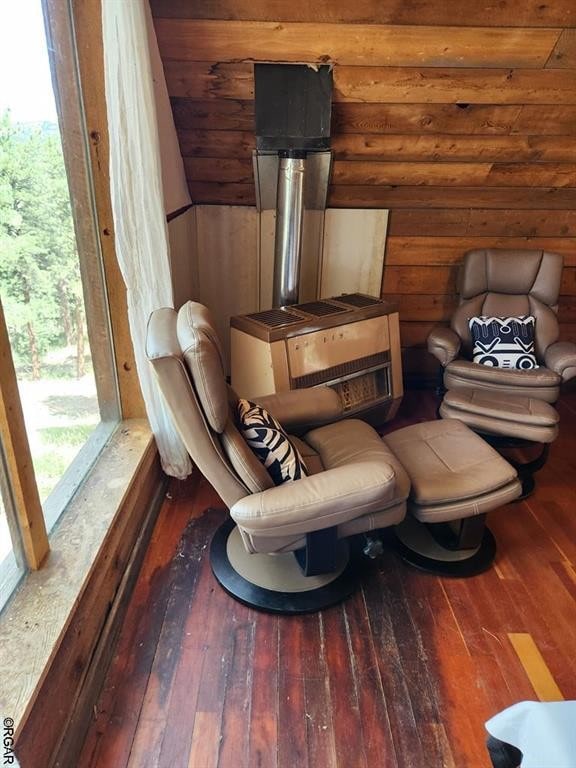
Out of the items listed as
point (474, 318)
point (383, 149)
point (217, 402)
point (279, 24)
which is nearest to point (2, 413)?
point (217, 402)

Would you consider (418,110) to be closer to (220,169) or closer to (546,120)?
(546,120)

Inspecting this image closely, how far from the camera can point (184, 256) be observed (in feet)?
9.12

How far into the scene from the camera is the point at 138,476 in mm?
1946

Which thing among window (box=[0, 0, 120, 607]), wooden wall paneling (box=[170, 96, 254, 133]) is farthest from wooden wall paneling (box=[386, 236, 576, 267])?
window (box=[0, 0, 120, 607])

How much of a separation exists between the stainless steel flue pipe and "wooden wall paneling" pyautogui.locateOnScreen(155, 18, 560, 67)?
48cm

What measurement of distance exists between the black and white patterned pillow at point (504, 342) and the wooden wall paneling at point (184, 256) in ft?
5.37

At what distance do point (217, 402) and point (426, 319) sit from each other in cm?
232

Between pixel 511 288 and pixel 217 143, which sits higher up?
pixel 217 143

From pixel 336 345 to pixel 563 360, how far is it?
3.76 ft

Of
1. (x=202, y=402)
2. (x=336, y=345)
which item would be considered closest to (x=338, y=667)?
(x=202, y=402)

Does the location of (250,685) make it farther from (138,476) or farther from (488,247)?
(488,247)

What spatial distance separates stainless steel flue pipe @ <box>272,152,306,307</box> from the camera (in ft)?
8.29

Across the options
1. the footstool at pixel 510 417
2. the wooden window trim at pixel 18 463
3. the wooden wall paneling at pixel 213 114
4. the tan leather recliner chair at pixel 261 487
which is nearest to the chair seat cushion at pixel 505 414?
the footstool at pixel 510 417

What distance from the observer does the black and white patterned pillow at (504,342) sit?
2.70 meters
